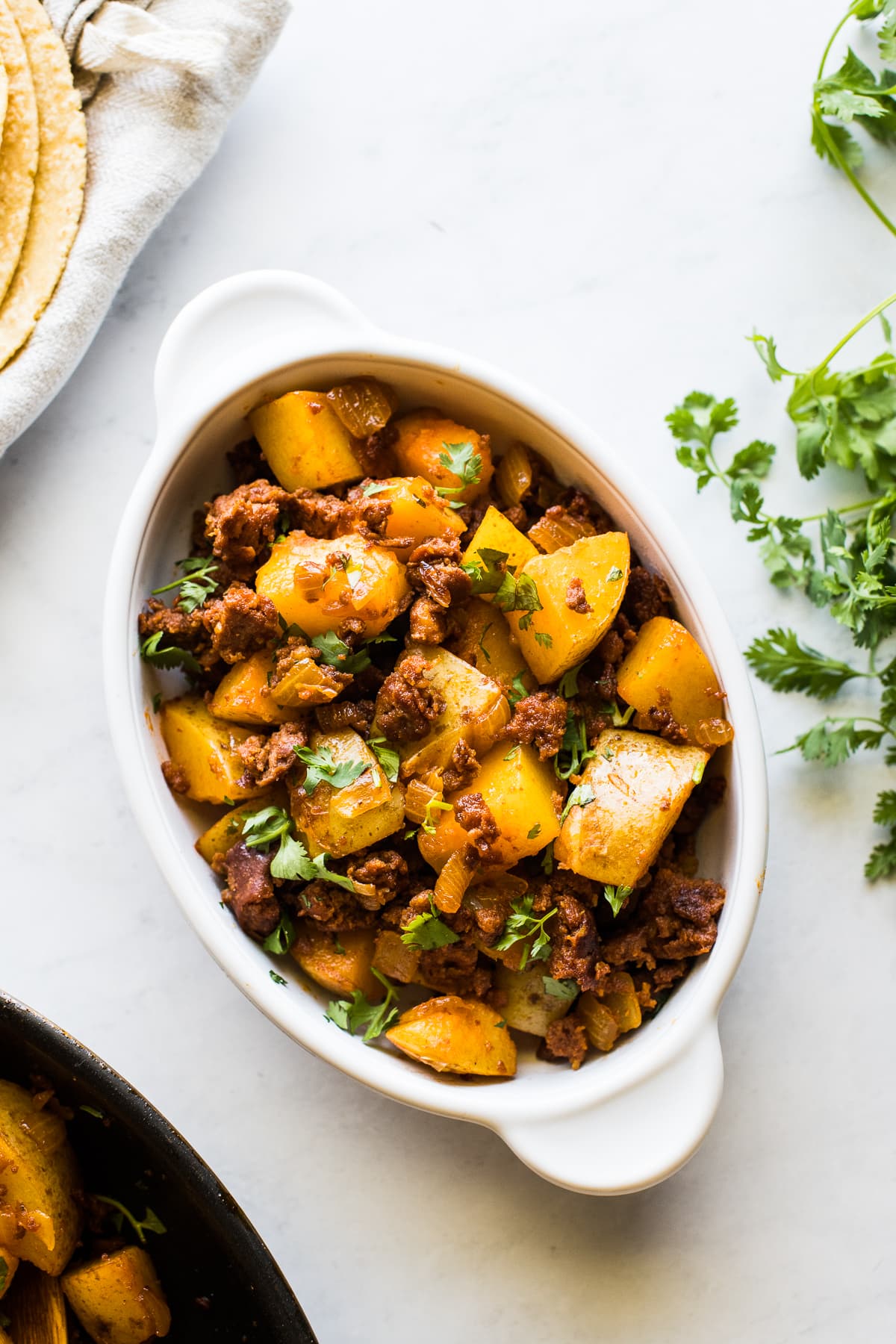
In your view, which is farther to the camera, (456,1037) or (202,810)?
(202,810)

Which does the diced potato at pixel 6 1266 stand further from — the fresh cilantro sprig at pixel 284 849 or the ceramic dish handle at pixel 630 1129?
the ceramic dish handle at pixel 630 1129

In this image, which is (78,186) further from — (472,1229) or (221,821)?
(472,1229)

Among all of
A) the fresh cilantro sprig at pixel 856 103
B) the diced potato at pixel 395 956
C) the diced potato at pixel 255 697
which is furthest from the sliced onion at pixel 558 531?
the fresh cilantro sprig at pixel 856 103

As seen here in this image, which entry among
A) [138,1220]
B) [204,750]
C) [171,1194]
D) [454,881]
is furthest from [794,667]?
[138,1220]

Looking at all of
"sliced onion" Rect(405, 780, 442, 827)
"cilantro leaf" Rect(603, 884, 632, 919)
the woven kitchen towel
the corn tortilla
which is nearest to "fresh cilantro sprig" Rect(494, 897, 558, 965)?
"cilantro leaf" Rect(603, 884, 632, 919)

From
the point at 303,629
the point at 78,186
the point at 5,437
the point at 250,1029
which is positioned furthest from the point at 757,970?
the point at 78,186

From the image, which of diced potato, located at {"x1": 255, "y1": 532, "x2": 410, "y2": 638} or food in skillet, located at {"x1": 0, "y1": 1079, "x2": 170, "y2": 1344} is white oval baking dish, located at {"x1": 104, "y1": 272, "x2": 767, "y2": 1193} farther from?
food in skillet, located at {"x1": 0, "y1": 1079, "x2": 170, "y2": 1344}

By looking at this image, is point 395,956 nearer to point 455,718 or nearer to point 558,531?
point 455,718
